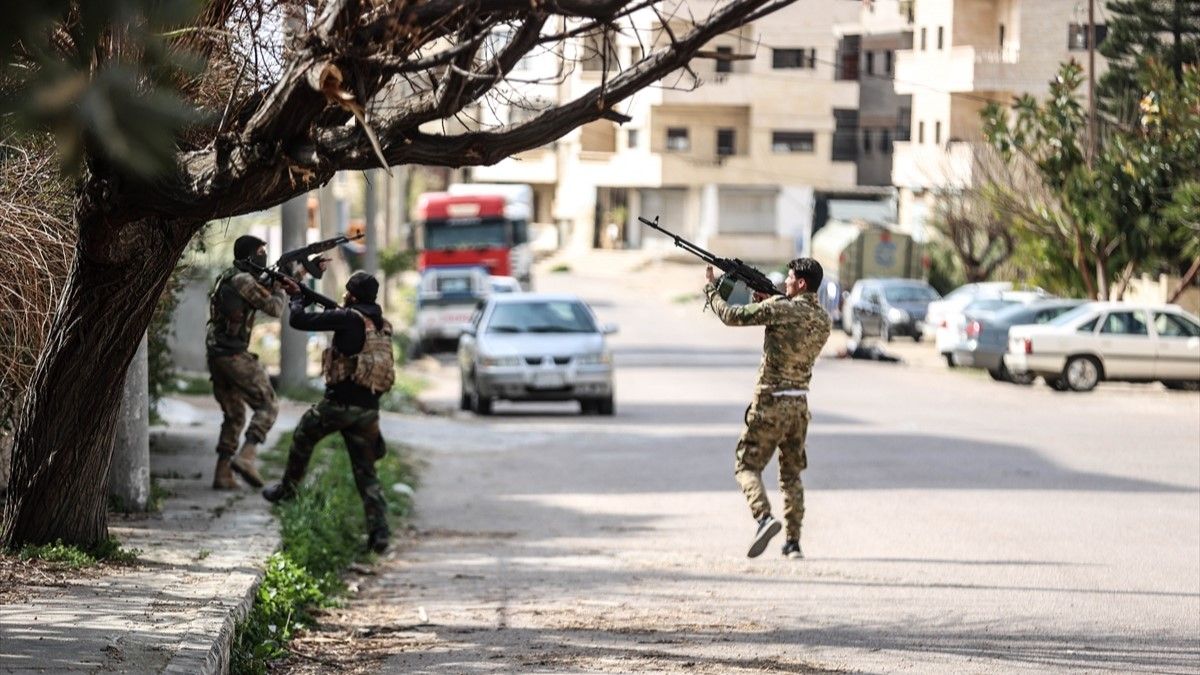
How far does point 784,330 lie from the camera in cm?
1139

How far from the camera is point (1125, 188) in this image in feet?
115

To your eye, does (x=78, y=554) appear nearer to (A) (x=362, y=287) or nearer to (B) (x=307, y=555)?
(B) (x=307, y=555)

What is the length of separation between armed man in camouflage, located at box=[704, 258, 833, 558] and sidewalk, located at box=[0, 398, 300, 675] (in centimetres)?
295

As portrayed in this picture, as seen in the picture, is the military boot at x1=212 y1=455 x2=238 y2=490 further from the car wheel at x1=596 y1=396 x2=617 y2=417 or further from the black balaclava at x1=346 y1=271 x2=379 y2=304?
the car wheel at x1=596 y1=396 x2=617 y2=417

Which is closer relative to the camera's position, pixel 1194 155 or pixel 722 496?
pixel 722 496

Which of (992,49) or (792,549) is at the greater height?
(992,49)

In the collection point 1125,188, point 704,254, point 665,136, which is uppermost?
point 665,136

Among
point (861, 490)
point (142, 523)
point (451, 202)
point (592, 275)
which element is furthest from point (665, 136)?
point (142, 523)

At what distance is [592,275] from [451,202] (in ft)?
106

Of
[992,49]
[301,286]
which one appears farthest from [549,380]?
[992,49]

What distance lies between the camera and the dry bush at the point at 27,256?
10.3m

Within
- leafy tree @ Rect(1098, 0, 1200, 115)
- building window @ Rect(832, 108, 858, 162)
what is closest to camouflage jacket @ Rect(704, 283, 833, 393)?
leafy tree @ Rect(1098, 0, 1200, 115)

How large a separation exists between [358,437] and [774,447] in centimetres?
266

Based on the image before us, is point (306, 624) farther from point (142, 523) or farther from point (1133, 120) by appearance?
point (1133, 120)
